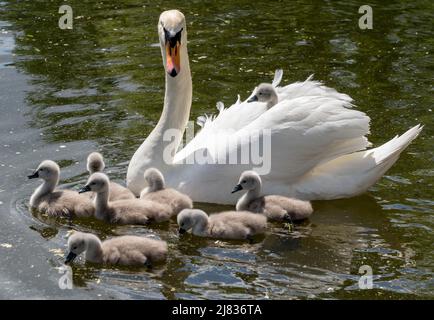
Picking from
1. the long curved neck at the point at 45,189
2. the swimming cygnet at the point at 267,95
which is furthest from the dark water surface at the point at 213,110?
the swimming cygnet at the point at 267,95

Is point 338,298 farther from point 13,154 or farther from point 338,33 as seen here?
point 338,33

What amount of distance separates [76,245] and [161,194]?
56.8 inches

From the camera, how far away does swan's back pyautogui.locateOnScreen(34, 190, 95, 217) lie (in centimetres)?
980

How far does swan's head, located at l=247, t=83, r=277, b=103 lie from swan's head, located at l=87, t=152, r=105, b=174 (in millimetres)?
1802

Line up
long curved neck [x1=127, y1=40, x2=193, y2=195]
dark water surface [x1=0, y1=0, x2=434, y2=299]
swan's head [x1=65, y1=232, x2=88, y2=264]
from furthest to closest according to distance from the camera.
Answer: long curved neck [x1=127, y1=40, x2=193, y2=195]
swan's head [x1=65, y1=232, x2=88, y2=264]
dark water surface [x1=0, y1=0, x2=434, y2=299]

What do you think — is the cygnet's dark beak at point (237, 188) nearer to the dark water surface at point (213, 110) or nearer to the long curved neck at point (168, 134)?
the dark water surface at point (213, 110)

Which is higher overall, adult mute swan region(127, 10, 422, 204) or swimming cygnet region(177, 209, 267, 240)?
adult mute swan region(127, 10, 422, 204)

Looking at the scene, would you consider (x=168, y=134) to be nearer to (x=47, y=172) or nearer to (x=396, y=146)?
(x=47, y=172)

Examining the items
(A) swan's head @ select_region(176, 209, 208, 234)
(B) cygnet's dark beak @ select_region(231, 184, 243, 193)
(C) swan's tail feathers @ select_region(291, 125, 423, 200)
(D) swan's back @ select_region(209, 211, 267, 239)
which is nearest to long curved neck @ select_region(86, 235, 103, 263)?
(A) swan's head @ select_region(176, 209, 208, 234)

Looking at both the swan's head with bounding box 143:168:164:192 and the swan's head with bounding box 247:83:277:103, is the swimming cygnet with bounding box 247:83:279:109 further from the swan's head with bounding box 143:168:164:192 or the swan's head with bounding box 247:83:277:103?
the swan's head with bounding box 143:168:164:192

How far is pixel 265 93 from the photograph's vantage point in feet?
34.7

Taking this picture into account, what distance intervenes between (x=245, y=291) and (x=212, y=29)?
8.95 meters

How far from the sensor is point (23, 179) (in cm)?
1075

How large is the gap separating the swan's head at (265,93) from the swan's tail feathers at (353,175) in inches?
36.8
